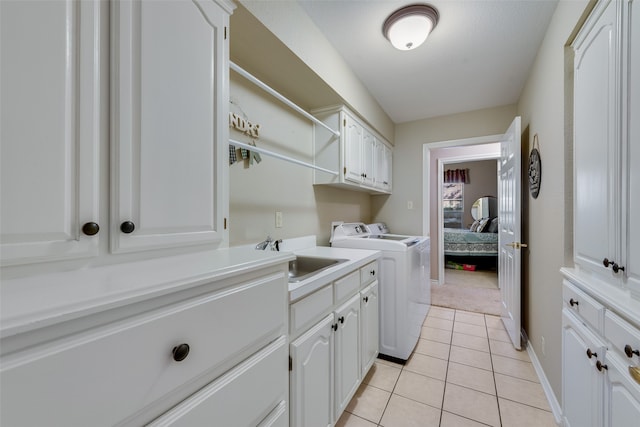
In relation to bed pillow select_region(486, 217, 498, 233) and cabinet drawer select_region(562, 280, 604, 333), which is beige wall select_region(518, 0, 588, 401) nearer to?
cabinet drawer select_region(562, 280, 604, 333)

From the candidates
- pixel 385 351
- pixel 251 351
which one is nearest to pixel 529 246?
pixel 385 351

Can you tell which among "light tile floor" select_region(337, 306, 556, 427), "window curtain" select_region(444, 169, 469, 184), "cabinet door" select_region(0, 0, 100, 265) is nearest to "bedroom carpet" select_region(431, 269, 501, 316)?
"light tile floor" select_region(337, 306, 556, 427)

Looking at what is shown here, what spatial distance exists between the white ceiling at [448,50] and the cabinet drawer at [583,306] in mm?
1643

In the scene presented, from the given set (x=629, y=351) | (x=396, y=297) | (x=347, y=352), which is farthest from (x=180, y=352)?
(x=396, y=297)

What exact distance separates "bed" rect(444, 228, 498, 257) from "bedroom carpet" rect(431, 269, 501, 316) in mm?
448

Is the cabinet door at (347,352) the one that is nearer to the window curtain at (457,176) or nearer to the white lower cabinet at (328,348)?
the white lower cabinet at (328,348)

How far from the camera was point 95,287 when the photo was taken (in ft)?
1.76

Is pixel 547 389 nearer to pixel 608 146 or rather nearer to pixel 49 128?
pixel 608 146

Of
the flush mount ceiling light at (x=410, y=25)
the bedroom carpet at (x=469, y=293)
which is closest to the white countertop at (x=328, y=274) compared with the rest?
the flush mount ceiling light at (x=410, y=25)

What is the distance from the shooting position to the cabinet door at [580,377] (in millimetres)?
966

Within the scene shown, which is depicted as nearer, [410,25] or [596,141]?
[596,141]

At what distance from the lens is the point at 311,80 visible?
1.76m

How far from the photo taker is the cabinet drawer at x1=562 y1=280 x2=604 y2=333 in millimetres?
955

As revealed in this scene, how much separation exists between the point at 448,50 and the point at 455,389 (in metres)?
2.43
